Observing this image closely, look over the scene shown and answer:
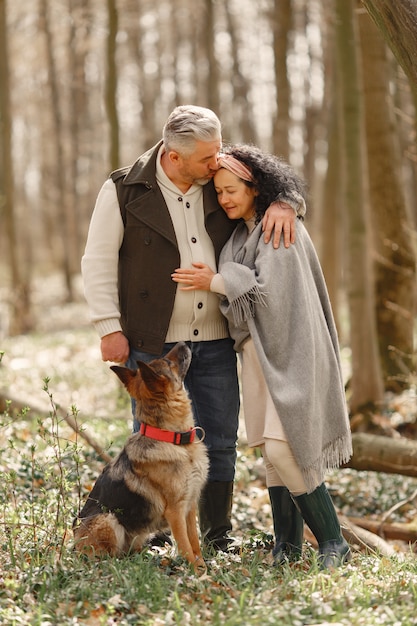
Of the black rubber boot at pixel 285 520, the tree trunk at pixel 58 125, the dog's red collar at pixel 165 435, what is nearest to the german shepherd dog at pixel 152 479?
the dog's red collar at pixel 165 435

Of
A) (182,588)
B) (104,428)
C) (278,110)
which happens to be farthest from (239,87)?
(182,588)

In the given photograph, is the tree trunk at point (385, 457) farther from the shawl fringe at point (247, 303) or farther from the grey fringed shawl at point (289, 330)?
the shawl fringe at point (247, 303)

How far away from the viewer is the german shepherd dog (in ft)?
14.7

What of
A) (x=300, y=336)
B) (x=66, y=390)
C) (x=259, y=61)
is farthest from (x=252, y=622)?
(x=259, y=61)

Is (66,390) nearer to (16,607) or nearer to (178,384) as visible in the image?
(178,384)

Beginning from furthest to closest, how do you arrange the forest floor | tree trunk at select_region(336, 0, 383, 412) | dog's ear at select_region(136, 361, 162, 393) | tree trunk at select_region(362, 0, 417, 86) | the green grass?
tree trunk at select_region(336, 0, 383, 412) < the forest floor < dog's ear at select_region(136, 361, 162, 393) < tree trunk at select_region(362, 0, 417, 86) < the green grass

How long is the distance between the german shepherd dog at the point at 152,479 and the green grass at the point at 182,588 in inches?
5.8

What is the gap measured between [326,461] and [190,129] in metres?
2.25

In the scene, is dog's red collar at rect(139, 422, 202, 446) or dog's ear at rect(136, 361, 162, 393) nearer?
dog's ear at rect(136, 361, 162, 393)

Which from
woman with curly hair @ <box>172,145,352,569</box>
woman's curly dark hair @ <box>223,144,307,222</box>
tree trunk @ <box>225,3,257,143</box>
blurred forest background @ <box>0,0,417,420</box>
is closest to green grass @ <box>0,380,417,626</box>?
woman with curly hair @ <box>172,145,352,569</box>

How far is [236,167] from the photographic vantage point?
185 inches

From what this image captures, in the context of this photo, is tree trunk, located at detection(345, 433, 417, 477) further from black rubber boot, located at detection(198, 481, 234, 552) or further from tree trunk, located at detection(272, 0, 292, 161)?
tree trunk, located at detection(272, 0, 292, 161)

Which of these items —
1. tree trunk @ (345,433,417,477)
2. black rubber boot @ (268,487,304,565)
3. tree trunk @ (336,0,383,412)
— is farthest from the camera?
tree trunk @ (336,0,383,412)

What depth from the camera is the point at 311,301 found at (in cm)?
470
